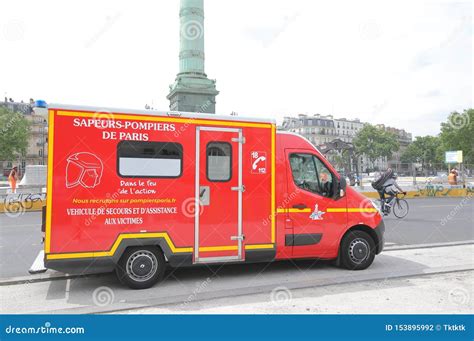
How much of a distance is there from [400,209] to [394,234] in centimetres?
370

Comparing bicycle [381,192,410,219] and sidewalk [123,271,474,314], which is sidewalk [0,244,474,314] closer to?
sidewalk [123,271,474,314]

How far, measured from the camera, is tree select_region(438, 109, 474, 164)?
210 feet

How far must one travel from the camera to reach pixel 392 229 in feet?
34.1

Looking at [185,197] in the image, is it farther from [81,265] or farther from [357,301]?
[357,301]

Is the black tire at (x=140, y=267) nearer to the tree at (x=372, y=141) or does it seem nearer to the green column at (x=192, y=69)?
the green column at (x=192, y=69)

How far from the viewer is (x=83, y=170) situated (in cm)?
480

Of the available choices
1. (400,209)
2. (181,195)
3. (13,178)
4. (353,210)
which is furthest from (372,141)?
(181,195)
